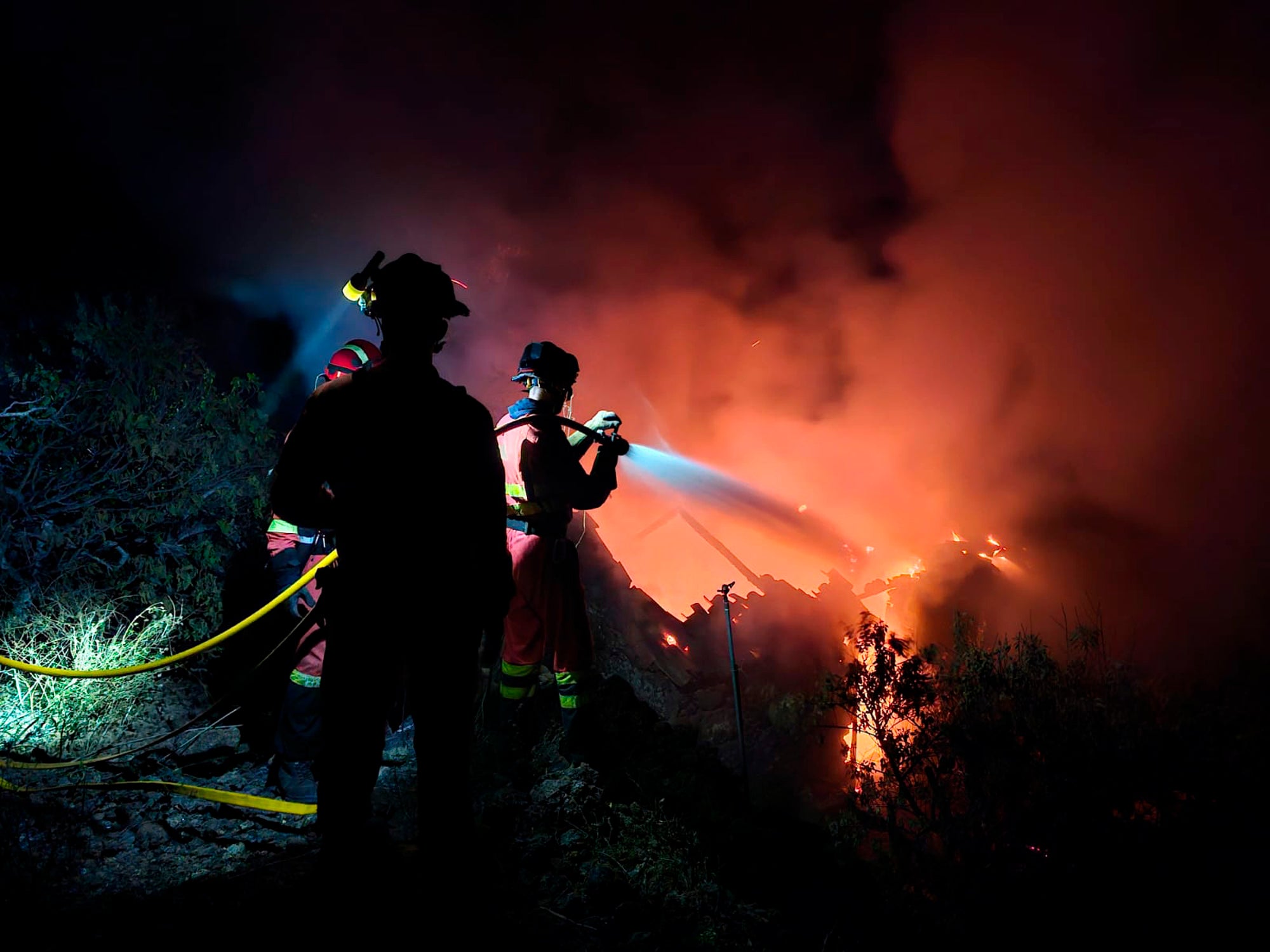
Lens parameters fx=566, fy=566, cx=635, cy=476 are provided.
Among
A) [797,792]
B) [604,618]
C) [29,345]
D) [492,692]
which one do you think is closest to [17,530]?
[29,345]

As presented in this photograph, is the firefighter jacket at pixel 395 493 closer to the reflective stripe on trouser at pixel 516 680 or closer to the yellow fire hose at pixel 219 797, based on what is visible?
the reflective stripe on trouser at pixel 516 680

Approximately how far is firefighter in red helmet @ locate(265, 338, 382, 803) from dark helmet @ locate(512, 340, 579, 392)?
1173mm

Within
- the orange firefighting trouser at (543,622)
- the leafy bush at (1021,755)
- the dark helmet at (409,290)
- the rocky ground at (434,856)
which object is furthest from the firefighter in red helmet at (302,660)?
the leafy bush at (1021,755)

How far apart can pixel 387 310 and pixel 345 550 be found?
1.10 m

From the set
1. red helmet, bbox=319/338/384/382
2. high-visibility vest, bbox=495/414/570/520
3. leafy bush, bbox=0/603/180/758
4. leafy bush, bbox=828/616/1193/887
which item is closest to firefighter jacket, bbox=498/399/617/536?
high-visibility vest, bbox=495/414/570/520

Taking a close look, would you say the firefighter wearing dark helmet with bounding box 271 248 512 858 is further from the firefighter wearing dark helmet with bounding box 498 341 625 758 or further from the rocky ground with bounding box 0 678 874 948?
the firefighter wearing dark helmet with bounding box 498 341 625 758

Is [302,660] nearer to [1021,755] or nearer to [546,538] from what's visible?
[546,538]

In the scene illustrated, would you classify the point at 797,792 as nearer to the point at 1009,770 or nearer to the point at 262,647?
the point at 1009,770

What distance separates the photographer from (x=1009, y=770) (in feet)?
32.1

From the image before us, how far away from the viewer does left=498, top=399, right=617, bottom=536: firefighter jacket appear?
14.7 feet

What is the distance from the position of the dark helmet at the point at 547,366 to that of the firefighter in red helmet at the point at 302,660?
1173mm

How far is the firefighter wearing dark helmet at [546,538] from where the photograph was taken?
450cm

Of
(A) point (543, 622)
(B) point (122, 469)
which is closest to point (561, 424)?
(A) point (543, 622)

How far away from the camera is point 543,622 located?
453 centimetres
